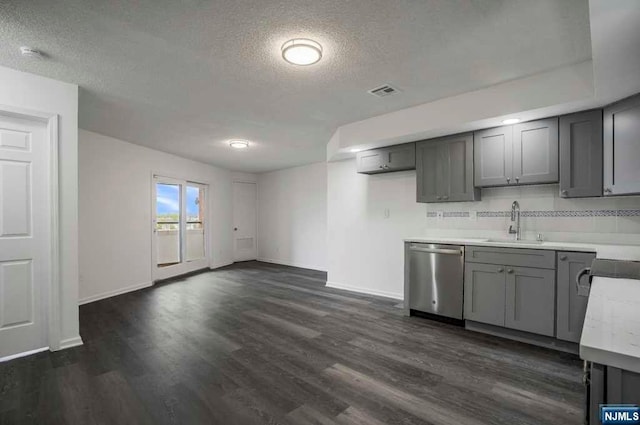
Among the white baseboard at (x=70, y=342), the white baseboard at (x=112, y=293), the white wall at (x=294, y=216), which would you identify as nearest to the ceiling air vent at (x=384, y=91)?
the white wall at (x=294, y=216)

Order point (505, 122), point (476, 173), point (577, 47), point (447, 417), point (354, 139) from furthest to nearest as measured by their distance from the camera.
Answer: point (354, 139) < point (476, 173) < point (505, 122) < point (577, 47) < point (447, 417)

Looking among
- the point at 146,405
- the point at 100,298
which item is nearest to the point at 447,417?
Result: the point at 146,405

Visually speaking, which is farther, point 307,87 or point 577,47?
point 307,87

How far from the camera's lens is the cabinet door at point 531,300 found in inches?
Result: 109

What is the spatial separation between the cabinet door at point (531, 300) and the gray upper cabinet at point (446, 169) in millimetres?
1020

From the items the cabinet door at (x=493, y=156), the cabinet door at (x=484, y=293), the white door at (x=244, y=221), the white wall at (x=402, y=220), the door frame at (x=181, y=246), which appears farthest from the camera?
the white door at (x=244, y=221)

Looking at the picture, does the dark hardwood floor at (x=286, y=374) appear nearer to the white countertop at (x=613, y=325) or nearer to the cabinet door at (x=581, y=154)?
the white countertop at (x=613, y=325)

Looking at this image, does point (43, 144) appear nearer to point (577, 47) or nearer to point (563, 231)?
point (577, 47)

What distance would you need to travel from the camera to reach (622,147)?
2518mm

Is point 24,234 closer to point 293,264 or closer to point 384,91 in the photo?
point 384,91

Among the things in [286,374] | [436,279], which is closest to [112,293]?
[286,374]

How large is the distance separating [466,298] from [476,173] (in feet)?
4.74

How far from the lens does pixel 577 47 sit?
2240 mm

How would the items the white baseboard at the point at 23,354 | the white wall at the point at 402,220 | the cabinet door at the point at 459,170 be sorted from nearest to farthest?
1. the white baseboard at the point at 23,354
2. the white wall at the point at 402,220
3. the cabinet door at the point at 459,170
